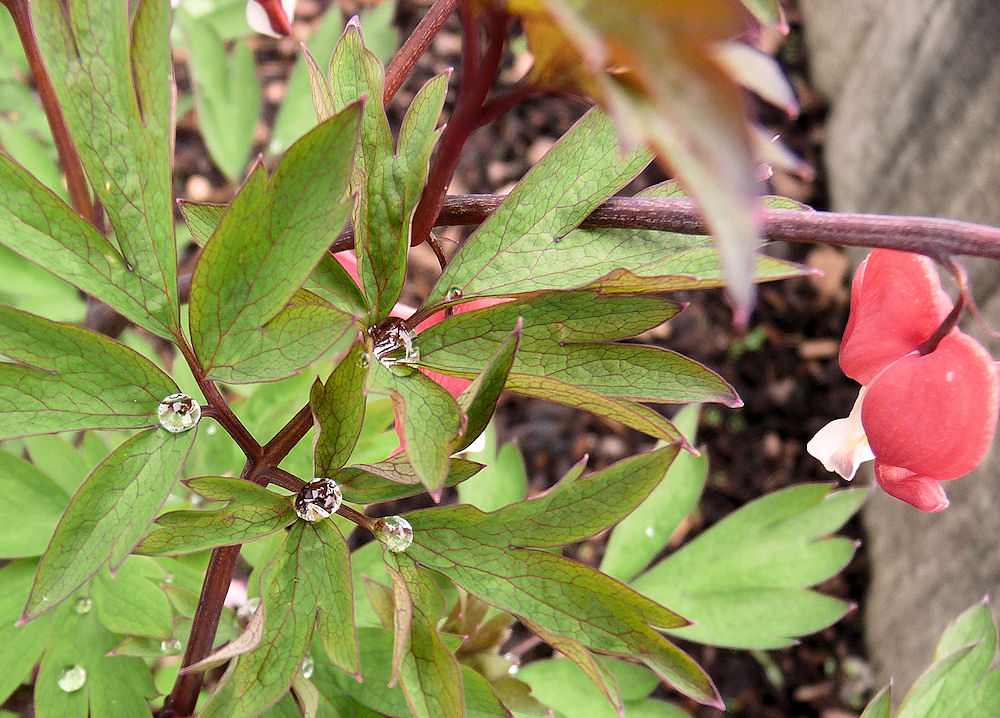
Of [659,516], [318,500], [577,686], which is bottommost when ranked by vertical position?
[577,686]

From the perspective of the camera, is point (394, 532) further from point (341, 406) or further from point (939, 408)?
point (939, 408)

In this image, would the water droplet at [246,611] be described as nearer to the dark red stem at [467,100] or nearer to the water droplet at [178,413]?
the water droplet at [178,413]

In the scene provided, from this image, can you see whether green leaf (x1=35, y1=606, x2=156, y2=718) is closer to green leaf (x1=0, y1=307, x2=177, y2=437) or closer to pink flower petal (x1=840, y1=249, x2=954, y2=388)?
green leaf (x1=0, y1=307, x2=177, y2=437)

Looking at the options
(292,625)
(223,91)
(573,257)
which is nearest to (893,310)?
(573,257)

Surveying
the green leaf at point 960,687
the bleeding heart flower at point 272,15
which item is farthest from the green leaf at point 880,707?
the bleeding heart flower at point 272,15

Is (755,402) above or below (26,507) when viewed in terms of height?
below

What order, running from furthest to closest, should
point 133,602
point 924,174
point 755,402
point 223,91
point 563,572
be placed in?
point 755,402
point 924,174
point 223,91
point 133,602
point 563,572
